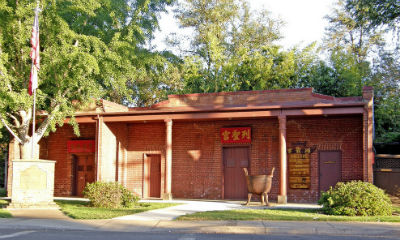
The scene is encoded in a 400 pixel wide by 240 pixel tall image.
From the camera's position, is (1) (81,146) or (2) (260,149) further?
(1) (81,146)

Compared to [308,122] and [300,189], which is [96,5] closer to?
[308,122]

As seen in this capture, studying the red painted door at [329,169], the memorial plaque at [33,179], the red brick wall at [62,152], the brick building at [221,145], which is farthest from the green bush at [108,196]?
the red painted door at [329,169]

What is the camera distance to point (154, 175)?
898 inches

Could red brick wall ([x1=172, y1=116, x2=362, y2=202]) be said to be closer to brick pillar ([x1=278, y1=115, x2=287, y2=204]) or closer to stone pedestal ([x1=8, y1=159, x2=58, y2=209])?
brick pillar ([x1=278, y1=115, x2=287, y2=204])

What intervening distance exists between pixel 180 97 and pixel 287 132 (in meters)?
5.82

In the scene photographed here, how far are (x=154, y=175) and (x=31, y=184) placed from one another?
7614 mm

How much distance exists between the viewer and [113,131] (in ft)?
73.2

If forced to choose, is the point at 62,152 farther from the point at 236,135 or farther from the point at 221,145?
the point at 236,135

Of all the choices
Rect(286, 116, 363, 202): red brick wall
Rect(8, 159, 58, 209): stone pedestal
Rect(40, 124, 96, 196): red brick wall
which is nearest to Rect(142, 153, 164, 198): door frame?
Rect(40, 124, 96, 196): red brick wall

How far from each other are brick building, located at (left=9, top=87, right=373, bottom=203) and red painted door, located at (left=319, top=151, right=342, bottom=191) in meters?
0.04

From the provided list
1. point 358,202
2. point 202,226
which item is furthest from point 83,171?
point 358,202

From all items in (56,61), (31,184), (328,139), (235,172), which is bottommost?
(31,184)

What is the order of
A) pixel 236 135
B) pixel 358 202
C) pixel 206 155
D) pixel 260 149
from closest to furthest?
pixel 358 202
pixel 260 149
pixel 236 135
pixel 206 155

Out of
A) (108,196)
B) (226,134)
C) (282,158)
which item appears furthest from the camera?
(226,134)
